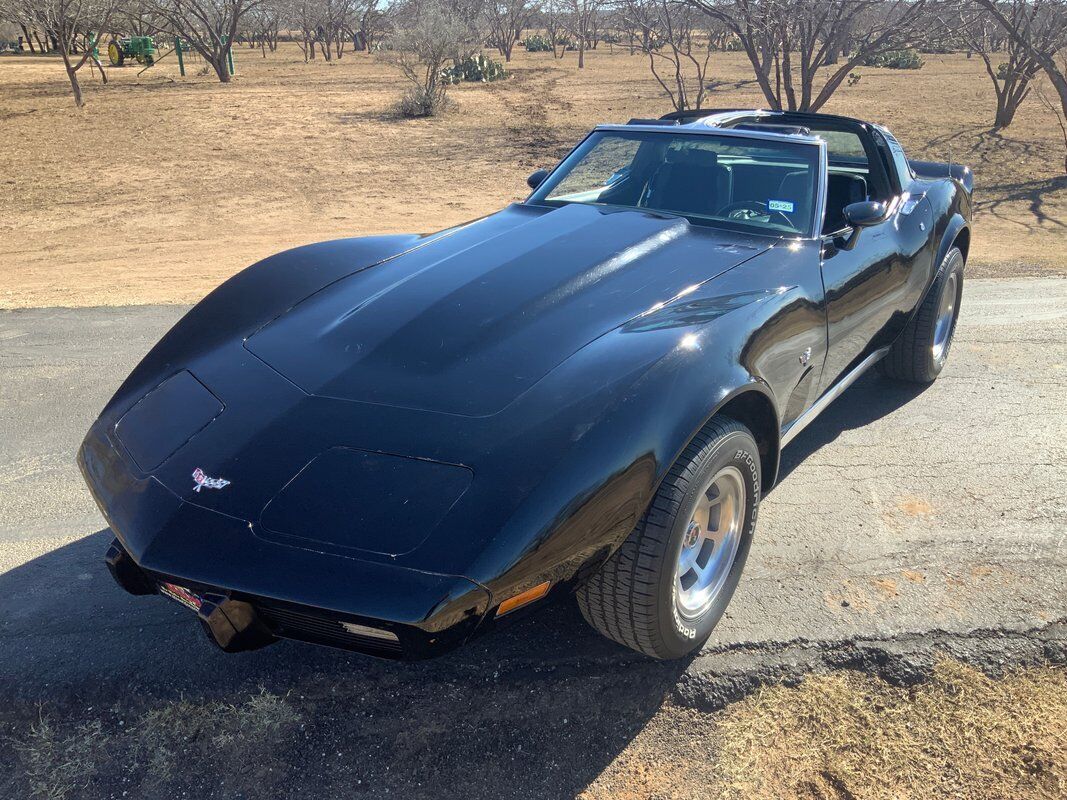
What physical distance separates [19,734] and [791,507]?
9.48 ft

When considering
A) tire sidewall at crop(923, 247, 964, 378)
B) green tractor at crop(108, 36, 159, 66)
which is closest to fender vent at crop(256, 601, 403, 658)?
tire sidewall at crop(923, 247, 964, 378)

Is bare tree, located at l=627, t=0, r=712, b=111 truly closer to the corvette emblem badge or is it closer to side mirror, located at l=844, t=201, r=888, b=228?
side mirror, located at l=844, t=201, r=888, b=228

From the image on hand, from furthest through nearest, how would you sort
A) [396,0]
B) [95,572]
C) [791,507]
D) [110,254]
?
[396,0]
[110,254]
[791,507]
[95,572]

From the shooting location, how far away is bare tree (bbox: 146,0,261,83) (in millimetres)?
29281

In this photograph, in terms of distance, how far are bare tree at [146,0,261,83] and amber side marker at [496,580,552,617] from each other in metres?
31.5

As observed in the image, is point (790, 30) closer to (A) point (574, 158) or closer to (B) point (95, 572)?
(A) point (574, 158)

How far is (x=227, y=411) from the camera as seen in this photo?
2.46m

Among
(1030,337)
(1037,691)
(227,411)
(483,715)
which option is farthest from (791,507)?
(1030,337)

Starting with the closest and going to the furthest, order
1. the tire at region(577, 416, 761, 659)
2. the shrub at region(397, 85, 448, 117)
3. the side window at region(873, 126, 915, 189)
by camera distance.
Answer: the tire at region(577, 416, 761, 659) → the side window at region(873, 126, 915, 189) → the shrub at region(397, 85, 448, 117)

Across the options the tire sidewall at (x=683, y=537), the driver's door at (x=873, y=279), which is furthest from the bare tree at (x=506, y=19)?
the tire sidewall at (x=683, y=537)

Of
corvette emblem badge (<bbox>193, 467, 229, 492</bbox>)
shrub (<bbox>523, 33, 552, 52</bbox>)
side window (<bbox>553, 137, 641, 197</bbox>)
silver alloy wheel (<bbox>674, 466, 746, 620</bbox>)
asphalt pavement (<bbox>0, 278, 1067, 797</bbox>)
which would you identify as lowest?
asphalt pavement (<bbox>0, 278, 1067, 797</bbox>)

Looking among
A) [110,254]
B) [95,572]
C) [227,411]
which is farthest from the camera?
[110,254]

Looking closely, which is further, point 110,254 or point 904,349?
point 110,254

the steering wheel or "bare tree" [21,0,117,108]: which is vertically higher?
"bare tree" [21,0,117,108]
